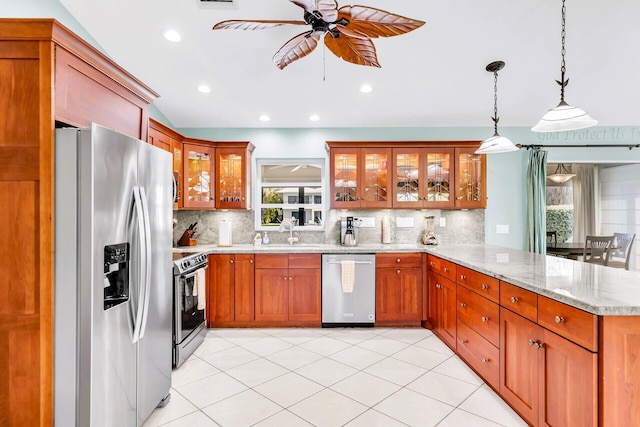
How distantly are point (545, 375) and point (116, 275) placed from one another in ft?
8.06

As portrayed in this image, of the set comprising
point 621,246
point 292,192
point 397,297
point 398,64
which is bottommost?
point 397,297

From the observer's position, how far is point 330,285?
3736 mm

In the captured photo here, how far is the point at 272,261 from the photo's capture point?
3746mm

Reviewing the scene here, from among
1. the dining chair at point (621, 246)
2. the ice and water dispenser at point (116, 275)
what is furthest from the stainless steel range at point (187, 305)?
the dining chair at point (621, 246)

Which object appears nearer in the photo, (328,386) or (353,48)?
(353,48)

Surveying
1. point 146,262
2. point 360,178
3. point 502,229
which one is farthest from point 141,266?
point 502,229

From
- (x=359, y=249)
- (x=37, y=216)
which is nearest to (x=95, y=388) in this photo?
(x=37, y=216)

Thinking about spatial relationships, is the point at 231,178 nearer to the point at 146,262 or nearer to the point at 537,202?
the point at 146,262

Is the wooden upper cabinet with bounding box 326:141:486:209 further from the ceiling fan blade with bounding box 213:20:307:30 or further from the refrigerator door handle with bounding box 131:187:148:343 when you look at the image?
the refrigerator door handle with bounding box 131:187:148:343

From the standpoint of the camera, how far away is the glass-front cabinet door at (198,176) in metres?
3.89

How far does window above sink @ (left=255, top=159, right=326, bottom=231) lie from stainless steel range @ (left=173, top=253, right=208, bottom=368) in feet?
4.39

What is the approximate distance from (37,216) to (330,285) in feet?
9.23

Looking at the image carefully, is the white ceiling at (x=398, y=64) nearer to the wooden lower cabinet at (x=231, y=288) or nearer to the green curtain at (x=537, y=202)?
the green curtain at (x=537, y=202)

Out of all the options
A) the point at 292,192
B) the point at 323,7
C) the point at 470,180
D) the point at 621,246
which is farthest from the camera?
the point at 292,192
